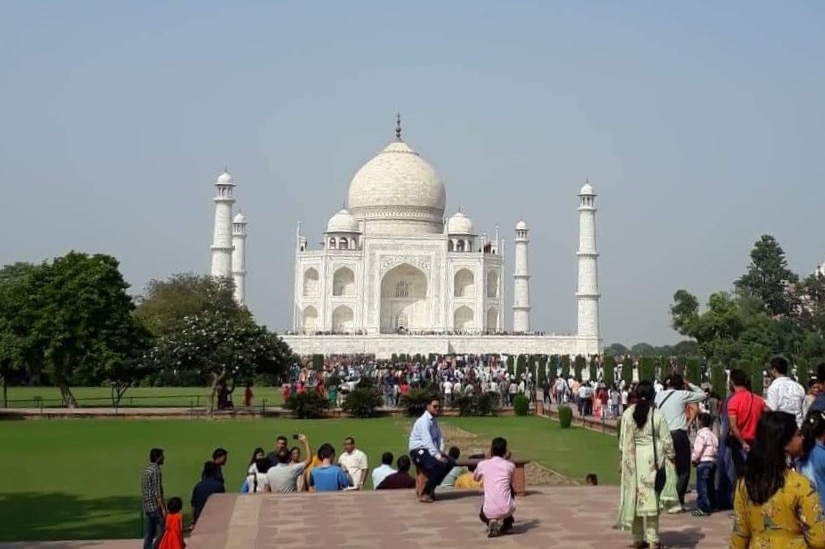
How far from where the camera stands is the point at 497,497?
7.02m

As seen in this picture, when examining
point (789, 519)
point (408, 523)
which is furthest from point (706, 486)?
point (789, 519)

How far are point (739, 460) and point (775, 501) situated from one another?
3.66 metres

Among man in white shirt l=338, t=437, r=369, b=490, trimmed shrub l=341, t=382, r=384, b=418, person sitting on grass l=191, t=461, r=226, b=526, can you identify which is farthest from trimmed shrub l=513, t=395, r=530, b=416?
person sitting on grass l=191, t=461, r=226, b=526

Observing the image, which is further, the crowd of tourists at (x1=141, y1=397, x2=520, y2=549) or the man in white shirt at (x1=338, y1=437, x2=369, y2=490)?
the man in white shirt at (x1=338, y1=437, x2=369, y2=490)

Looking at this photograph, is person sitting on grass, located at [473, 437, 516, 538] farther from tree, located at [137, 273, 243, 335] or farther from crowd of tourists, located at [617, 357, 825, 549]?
tree, located at [137, 273, 243, 335]

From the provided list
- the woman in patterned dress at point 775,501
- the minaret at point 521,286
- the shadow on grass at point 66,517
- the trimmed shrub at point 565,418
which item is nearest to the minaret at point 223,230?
the minaret at point 521,286

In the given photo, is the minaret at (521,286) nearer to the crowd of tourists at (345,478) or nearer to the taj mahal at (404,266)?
the taj mahal at (404,266)

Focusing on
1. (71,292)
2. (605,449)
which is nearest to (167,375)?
(71,292)

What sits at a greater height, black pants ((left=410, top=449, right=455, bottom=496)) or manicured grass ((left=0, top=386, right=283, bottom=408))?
manicured grass ((left=0, top=386, right=283, bottom=408))

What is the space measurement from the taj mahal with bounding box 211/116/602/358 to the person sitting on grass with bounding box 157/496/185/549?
3974 centimetres

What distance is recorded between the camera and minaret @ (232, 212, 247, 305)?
5250 cm

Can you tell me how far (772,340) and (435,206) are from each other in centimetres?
1980

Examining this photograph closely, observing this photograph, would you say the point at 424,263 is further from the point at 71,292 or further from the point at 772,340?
the point at 71,292

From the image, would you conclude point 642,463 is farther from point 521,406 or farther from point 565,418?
point 521,406
